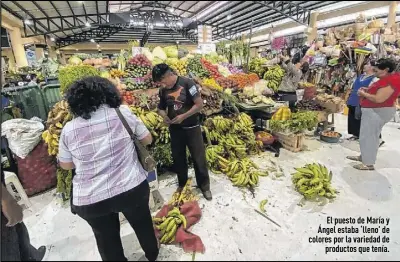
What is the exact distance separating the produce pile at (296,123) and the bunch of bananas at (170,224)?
2282 mm

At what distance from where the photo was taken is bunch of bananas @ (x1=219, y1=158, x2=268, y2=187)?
2.67 m

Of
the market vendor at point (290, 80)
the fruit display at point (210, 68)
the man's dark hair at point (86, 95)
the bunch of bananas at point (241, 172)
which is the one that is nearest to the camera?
the man's dark hair at point (86, 95)

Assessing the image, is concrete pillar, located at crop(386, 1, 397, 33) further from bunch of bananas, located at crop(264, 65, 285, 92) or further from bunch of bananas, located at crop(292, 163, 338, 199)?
bunch of bananas, located at crop(264, 65, 285, 92)

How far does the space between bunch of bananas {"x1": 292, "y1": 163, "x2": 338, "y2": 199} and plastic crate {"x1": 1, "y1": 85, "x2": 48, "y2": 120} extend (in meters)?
3.85

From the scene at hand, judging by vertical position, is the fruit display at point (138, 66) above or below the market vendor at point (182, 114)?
above

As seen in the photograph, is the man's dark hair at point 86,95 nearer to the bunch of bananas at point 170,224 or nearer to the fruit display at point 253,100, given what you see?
the bunch of bananas at point 170,224

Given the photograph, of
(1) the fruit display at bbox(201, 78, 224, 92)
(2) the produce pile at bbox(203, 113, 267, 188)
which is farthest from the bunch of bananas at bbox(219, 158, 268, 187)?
(1) the fruit display at bbox(201, 78, 224, 92)

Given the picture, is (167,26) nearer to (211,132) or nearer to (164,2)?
(164,2)

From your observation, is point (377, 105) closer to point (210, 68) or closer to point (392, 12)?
point (392, 12)

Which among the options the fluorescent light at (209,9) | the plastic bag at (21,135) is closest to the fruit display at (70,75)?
the plastic bag at (21,135)

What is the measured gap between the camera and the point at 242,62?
→ 4531mm

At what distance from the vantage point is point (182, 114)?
2.16 meters

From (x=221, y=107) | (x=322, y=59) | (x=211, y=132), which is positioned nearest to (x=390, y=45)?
(x=322, y=59)

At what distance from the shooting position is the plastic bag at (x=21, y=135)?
7.77ft
